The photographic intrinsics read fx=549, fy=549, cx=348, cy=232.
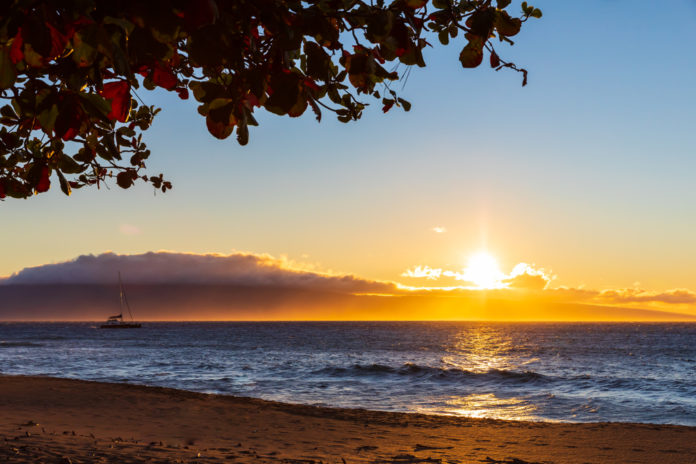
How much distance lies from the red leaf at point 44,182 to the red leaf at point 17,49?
62 cm

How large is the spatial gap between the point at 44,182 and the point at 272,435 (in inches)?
452

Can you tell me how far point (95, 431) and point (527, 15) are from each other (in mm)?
12212

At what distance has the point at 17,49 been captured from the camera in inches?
50.6

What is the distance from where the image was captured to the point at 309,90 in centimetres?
159

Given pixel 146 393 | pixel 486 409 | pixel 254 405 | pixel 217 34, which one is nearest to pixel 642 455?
pixel 486 409

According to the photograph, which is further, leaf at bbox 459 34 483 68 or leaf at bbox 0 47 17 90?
leaf at bbox 459 34 483 68

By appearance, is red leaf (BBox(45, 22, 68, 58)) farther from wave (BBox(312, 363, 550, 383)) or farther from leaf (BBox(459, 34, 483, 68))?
wave (BBox(312, 363, 550, 383))

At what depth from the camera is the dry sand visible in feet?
28.9

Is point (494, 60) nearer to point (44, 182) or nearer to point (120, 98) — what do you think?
point (120, 98)

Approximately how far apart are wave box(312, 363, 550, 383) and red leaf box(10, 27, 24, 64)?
Answer: 93.9 feet

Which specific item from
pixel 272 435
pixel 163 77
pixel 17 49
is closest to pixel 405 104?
pixel 163 77

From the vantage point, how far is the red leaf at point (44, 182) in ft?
5.97

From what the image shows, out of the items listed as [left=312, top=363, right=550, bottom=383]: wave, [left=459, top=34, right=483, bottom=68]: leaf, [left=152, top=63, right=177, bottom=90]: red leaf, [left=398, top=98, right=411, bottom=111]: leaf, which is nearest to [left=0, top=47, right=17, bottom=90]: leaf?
[left=152, top=63, right=177, bottom=90]: red leaf

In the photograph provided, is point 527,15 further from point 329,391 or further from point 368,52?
point 329,391
